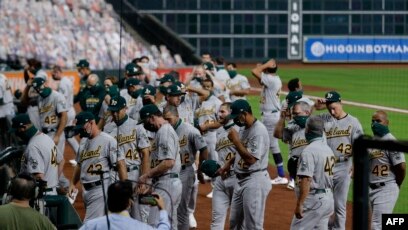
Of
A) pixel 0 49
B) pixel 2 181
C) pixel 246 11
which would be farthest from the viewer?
pixel 246 11

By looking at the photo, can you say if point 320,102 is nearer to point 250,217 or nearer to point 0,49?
point 250,217

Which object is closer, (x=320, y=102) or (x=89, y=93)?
(x=320, y=102)

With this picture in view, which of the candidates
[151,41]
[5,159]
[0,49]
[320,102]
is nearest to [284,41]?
[151,41]

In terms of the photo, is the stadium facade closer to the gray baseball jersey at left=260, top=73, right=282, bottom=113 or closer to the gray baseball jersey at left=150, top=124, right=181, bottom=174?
the gray baseball jersey at left=260, top=73, right=282, bottom=113

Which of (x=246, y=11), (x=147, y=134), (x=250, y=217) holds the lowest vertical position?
(x=250, y=217)

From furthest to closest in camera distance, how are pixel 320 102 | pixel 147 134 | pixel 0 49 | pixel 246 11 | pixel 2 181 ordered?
pixel 246 11
pixel 0 49
pixel 320 102
pixel 147 134
pixel 2 181

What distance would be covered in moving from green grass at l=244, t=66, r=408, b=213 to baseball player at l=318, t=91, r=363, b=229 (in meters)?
7.39

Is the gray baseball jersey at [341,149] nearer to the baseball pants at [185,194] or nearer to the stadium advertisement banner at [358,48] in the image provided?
the baseball pants at [185,194]

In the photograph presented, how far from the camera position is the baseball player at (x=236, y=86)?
17453 mm

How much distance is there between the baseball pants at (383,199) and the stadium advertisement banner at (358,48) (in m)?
22.5

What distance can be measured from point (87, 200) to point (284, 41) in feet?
90.8

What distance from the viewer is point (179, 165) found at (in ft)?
34.0

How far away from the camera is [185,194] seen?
10.9 meters
